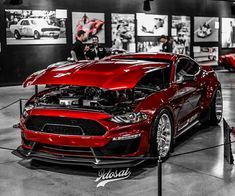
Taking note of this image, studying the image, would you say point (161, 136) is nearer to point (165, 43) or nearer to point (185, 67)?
point (185, 67)

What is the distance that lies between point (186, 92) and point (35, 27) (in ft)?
32.7

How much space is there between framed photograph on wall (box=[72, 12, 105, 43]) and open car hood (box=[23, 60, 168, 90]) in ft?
34.5

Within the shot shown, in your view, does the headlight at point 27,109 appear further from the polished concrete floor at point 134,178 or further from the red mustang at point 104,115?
the polished concrete floor at point 134,178

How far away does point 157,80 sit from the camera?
17.7ft

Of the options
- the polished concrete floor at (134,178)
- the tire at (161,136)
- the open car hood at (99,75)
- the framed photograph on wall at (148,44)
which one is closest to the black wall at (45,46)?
the framed photograph on wall at (148,44)

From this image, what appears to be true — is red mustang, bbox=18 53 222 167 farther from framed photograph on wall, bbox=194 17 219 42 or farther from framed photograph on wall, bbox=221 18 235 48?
framed photograph on wall, bbox=221 18 235 48

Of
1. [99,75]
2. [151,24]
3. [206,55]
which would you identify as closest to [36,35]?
[151,24]

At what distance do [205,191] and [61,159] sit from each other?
60.1 inches

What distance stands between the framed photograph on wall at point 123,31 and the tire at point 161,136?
11787 millimetres

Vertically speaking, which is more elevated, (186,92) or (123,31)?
(123,31)

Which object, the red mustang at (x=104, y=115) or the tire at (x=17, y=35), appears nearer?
the red mustang at (x=104, y=115)

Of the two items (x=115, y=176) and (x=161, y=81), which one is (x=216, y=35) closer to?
(x=161, y=81)

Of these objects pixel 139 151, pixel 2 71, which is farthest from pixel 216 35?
pixel 139 151

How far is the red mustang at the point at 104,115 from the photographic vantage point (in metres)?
4.16
